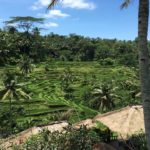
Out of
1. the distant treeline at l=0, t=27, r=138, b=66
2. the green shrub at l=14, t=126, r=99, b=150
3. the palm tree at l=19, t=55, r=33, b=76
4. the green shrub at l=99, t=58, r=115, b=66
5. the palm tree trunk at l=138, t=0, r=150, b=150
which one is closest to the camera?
the palm tree trunk at l=138, t=0, r=150, b=150

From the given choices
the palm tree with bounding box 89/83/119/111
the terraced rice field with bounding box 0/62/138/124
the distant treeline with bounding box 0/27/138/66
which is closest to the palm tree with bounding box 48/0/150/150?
the terraced rice field with bounding box 0/62/138/124

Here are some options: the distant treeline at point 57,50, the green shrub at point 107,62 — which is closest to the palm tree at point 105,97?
the distant treeline at point 57,50

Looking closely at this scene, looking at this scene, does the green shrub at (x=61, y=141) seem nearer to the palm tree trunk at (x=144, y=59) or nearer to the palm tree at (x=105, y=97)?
the palm tree trunk at (x=144, y=59)

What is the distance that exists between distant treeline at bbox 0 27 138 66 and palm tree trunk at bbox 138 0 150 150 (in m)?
130

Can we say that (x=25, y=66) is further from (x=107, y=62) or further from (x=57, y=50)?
(x=107, y=62)

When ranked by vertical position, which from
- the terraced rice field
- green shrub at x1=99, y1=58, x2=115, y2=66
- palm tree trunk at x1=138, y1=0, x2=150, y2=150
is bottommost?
the terraced rice field

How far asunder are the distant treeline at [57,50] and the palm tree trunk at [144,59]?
129739mm

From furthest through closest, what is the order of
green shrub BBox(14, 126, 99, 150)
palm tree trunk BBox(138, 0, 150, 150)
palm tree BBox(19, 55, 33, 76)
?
palm tree BBox(19, 55, 33, 76)
green shrub BBox(14, 126, 99, 150)
palm tree trunk BBox(138, 0, 150, 150)

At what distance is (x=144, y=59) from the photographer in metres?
15.8

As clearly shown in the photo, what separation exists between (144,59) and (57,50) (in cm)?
15906

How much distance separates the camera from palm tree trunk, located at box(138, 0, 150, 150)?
15523 millimetres

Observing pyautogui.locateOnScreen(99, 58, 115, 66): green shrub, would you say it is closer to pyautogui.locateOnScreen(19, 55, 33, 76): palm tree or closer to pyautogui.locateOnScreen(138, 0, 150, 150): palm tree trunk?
pyautogui.locateOnScreen(19, 55, 33, 76): palm tree

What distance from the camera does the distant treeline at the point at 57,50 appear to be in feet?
499

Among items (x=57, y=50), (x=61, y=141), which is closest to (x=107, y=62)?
(x=57, y=50)
